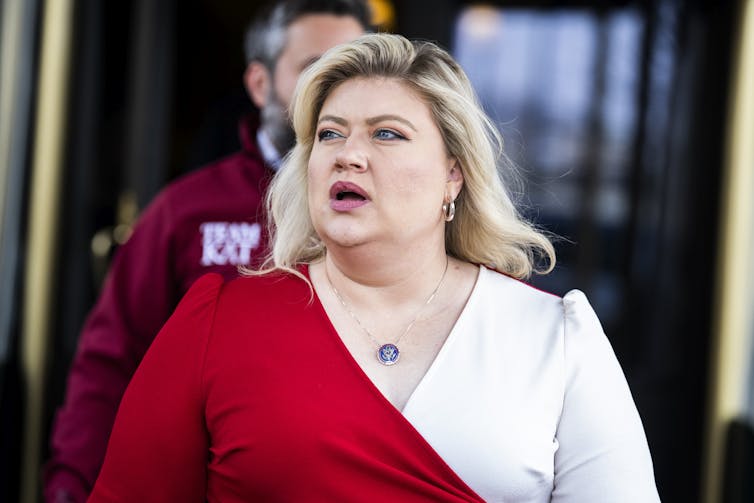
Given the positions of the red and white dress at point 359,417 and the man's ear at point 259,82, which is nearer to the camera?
the red and white dress at point 359,417

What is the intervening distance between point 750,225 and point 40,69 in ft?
8.00

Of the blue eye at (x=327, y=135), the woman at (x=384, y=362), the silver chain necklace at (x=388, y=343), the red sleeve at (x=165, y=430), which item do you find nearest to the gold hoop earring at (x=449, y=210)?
the woman at (x=384, y=362)

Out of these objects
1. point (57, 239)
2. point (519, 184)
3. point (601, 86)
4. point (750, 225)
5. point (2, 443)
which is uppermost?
point (601, 86)

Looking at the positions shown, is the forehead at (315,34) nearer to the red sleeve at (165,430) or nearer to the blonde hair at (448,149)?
the blonde hair at (448,149)

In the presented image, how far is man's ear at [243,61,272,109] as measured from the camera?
208cm

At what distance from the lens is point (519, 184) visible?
171 cm

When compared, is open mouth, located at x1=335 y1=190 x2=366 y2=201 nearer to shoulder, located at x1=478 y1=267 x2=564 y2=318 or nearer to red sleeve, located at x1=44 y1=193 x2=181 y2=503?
shoulder, located at x1=478 y1=267 x2=564 y2=318

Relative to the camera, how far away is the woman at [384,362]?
1.30m

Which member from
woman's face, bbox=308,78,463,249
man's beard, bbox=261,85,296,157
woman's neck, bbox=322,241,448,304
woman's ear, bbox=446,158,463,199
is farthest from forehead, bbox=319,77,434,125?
man's beard, bbox=261,85,296,157

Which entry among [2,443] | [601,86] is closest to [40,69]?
[2,443]

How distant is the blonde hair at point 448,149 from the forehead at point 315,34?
383 millimetres

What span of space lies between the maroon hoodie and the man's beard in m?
0.06

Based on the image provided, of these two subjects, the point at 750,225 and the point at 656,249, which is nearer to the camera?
the point at 750,225

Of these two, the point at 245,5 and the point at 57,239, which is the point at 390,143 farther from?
the point at 245,5
